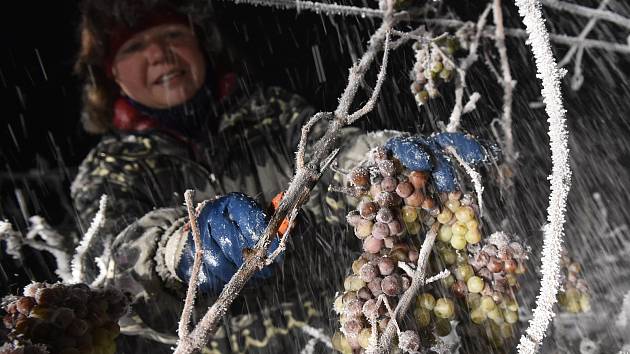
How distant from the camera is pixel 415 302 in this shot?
0.88m

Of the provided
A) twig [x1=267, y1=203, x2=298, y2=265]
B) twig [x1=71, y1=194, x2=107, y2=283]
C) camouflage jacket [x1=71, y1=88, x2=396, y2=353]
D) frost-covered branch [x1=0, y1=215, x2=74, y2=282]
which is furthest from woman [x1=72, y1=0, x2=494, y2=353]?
twig [x1=267, y1=203, x2=298, y2=265]

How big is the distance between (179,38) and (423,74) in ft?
5.35

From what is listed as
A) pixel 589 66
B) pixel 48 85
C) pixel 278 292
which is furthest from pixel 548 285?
pixel 48 85

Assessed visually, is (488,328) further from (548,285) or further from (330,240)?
(330,240)

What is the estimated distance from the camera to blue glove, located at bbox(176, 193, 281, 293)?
1.01 metres

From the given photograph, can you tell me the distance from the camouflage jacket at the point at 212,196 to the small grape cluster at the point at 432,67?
0.38 meters

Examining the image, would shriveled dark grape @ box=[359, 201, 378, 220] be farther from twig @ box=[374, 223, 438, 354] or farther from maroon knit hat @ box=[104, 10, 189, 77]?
maroon knit hat @ box=[104, 10, 189, 77]

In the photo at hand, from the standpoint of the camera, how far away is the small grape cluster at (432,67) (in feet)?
4.06

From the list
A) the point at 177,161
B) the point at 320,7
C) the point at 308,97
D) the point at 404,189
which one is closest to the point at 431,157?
the point at 404,189

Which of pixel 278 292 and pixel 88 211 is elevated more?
pixel 88 211

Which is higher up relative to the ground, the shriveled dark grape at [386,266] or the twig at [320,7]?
the twig at [320,7]

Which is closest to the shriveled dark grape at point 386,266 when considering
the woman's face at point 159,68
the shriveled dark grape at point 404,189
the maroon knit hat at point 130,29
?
the shriveled dark grape at point 404,189

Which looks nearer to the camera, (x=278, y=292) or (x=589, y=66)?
(x=278, y=292)

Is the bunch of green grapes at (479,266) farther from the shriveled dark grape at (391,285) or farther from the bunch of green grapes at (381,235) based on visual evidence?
the shriveled dark grape at (391,285)
